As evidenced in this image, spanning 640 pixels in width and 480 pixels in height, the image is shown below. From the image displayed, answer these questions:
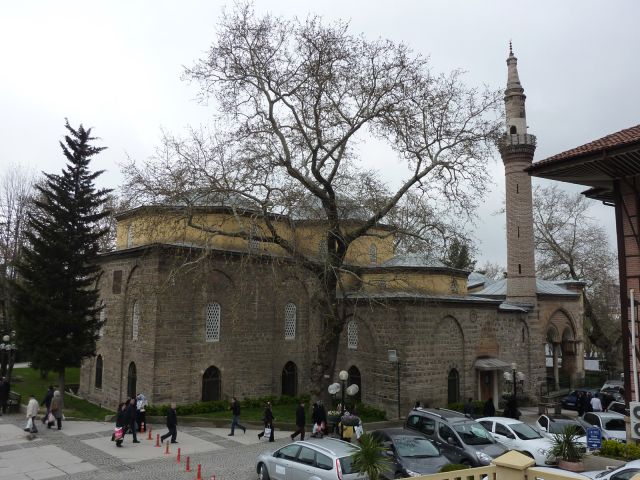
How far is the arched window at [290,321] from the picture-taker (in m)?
27.3

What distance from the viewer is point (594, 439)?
14523mm

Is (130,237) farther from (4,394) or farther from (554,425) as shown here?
(554,425)

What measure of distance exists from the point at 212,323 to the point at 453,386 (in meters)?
12.2

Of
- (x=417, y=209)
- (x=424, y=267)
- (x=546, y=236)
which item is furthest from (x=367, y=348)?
(x=546, y=236)

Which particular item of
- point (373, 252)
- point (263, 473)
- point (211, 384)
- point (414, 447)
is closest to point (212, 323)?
point (211, 384)

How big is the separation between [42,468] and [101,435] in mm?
4295

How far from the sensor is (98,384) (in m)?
26.4

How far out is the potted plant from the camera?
13.3m

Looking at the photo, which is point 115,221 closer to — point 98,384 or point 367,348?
point 98,384

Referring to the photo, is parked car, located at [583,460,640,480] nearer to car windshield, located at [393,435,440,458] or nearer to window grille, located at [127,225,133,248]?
car windshield, located at [393,435,440,458]

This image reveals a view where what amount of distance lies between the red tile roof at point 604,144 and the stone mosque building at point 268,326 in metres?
7.93

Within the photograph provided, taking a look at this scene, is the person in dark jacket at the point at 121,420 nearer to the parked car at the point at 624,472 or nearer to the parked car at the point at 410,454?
the parked car at the point at 410,454

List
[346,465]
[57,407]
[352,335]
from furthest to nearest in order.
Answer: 1. [352,335]
2. [57,407]
3. [346,465]

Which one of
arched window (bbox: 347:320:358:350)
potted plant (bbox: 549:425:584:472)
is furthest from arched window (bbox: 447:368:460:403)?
potted plant (bbox: 549:425:584:472)
